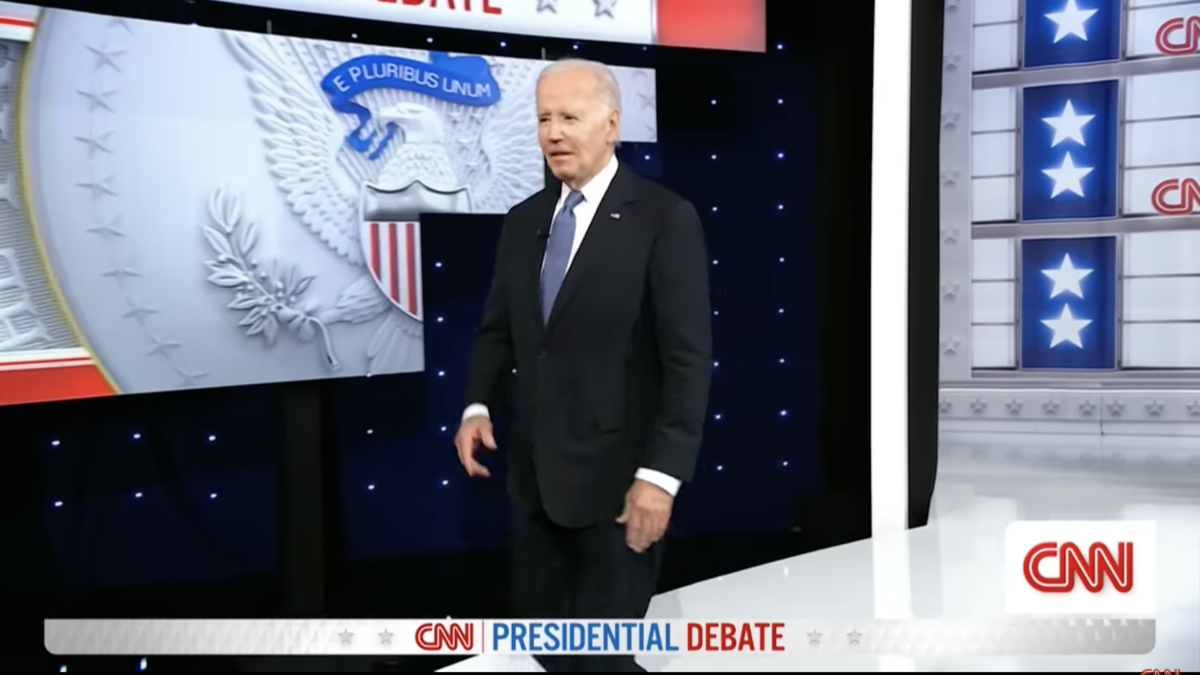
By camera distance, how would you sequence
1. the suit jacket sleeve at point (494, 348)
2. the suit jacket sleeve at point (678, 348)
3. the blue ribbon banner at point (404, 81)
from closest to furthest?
the suit jacket sleeve at point (678, 348) < the suit jacket sleeve at point (494, 348) < the blue ribbon banner at point (404, 81)

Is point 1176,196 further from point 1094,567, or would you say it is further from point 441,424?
point 441,424

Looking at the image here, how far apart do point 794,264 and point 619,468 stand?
1230 mm

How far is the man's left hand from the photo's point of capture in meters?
1.83

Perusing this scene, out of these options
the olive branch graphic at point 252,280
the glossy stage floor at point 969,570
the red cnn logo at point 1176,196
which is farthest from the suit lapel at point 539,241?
the red cnn logo at point 1176,196

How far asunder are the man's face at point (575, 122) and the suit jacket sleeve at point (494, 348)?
0.24 m

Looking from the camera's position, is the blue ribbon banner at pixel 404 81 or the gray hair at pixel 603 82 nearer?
the gray hair at pixel 603 82

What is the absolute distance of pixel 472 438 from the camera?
2.02m

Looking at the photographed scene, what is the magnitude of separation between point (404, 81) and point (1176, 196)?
175 inches

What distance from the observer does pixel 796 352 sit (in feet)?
9.45

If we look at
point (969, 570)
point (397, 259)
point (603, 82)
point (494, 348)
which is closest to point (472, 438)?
point (494, 348)

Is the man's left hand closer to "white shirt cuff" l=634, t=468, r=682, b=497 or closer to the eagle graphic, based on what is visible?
"white shirt cuff" l=634, t=468, r=682, b=497

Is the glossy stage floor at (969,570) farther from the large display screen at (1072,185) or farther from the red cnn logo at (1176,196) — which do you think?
the red cnn logo at (1176,196)

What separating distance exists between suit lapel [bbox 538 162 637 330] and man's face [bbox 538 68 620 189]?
73 millimetres

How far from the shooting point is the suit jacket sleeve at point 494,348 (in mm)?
1962
